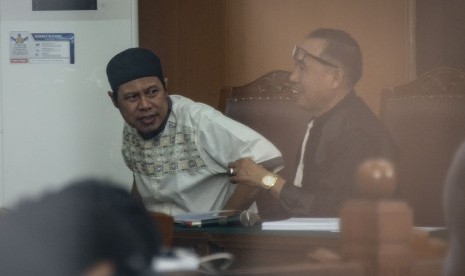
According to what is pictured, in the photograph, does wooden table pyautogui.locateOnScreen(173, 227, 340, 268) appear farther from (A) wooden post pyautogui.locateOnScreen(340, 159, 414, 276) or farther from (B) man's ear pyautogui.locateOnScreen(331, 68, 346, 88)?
(B) man's ear pyautogui.locateOnScreen(331, 68, 346, 88)

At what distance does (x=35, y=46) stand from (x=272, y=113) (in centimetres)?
51

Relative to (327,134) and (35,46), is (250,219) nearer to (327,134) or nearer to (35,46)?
(327,134)

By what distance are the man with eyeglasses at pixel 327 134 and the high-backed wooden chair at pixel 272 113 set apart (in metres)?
0.03

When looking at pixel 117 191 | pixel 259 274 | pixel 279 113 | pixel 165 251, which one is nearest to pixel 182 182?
pixel 279 113

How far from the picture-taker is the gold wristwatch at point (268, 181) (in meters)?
1.98

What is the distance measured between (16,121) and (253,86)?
47cm

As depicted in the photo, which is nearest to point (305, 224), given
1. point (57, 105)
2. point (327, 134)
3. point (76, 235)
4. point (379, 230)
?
point (327, 134)

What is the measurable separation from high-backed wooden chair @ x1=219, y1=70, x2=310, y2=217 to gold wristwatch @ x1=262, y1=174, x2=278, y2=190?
0.7 inches

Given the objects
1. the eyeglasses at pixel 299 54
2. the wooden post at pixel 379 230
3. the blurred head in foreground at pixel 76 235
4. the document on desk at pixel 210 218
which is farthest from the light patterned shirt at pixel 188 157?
the blurred head in foreground at pixel 76 235

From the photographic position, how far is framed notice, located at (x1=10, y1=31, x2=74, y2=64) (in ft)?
6.48

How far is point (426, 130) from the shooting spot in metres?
1.80

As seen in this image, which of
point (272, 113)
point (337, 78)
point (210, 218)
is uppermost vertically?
point (337, 78)

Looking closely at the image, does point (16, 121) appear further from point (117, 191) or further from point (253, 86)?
point (117, 191)

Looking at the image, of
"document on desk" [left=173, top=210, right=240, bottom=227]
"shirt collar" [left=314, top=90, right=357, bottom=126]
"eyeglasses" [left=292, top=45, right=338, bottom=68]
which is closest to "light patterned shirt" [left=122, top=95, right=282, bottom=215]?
"document on desk" [left=173, top=210, right=240, bottom=227]
